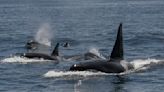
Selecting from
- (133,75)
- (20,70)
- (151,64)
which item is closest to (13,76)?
(20,70)

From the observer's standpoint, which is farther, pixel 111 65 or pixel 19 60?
pixel 19 60

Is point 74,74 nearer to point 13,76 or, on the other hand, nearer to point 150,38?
point 13,76

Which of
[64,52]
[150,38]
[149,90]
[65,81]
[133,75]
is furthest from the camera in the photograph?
[150,38]

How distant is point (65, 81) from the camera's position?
4062 centimetres

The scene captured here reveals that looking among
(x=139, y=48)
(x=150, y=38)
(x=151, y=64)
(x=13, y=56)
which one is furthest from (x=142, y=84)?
(x=150, y=38)

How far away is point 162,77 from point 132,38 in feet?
99.4

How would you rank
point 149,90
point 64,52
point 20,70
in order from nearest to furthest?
point 149,90 → point 20,70 → point 64,52

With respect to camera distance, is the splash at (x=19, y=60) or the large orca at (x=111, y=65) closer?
the large orca at (x=111, y=65)

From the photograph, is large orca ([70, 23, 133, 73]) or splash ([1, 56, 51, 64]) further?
splash ([1, 56, 51, 64])

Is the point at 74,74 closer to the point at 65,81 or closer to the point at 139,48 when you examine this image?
the point at 65,81

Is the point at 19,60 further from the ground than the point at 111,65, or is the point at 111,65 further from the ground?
the point at 111,65

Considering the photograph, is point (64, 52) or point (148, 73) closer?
point (148, 73)

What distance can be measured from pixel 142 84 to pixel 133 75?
3.54 meters

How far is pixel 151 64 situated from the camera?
163 feet
